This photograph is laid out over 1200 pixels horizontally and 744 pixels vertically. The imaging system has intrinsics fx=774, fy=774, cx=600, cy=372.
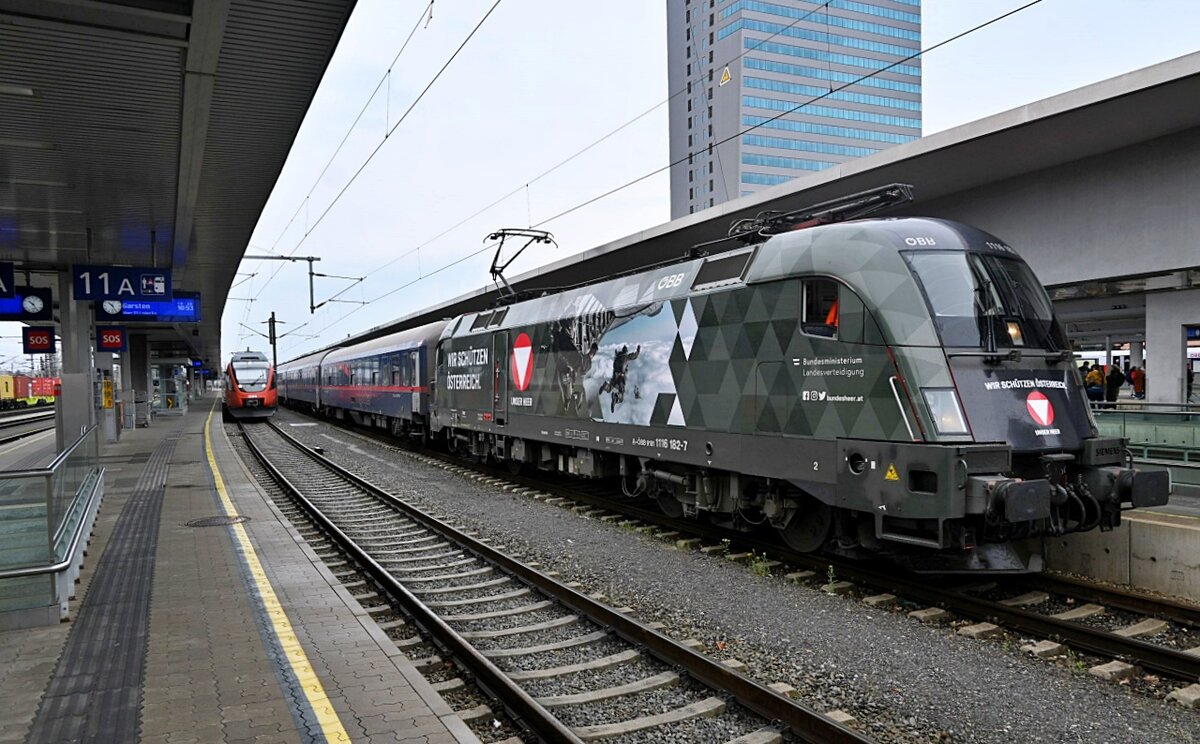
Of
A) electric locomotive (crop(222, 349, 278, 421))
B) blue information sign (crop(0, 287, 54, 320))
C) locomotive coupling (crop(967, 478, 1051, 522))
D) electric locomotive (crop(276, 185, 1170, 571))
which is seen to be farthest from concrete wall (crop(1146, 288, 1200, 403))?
electric locomotive (crop(222, 349, 278, 421))

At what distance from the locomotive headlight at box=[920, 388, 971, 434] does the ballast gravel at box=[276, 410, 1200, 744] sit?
5.17ft

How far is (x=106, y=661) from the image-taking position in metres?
5.01

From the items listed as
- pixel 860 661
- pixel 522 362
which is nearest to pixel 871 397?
pixel 860 661

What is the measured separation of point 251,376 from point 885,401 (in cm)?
3197

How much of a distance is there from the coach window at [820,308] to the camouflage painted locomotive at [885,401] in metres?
0.01

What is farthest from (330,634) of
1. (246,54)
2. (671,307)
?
(246,54)

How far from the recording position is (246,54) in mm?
8156

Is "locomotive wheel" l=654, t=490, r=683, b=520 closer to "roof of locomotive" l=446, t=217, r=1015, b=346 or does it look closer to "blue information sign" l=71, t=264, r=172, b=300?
"roof of locomotive" l=446, t=217, r=1015, b=346

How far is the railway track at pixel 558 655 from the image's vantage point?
14.5 ft

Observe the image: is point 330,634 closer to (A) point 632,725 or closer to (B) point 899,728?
(A) point 632,725

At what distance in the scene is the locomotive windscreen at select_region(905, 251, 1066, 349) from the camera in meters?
6.62

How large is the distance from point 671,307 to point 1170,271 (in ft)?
22.1

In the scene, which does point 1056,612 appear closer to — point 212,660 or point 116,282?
point 212,660

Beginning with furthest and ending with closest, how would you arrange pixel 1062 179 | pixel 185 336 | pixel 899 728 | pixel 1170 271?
pixel 185 336 < pixel 1062 179 < pixel 1170 271 < pixel 899 728
